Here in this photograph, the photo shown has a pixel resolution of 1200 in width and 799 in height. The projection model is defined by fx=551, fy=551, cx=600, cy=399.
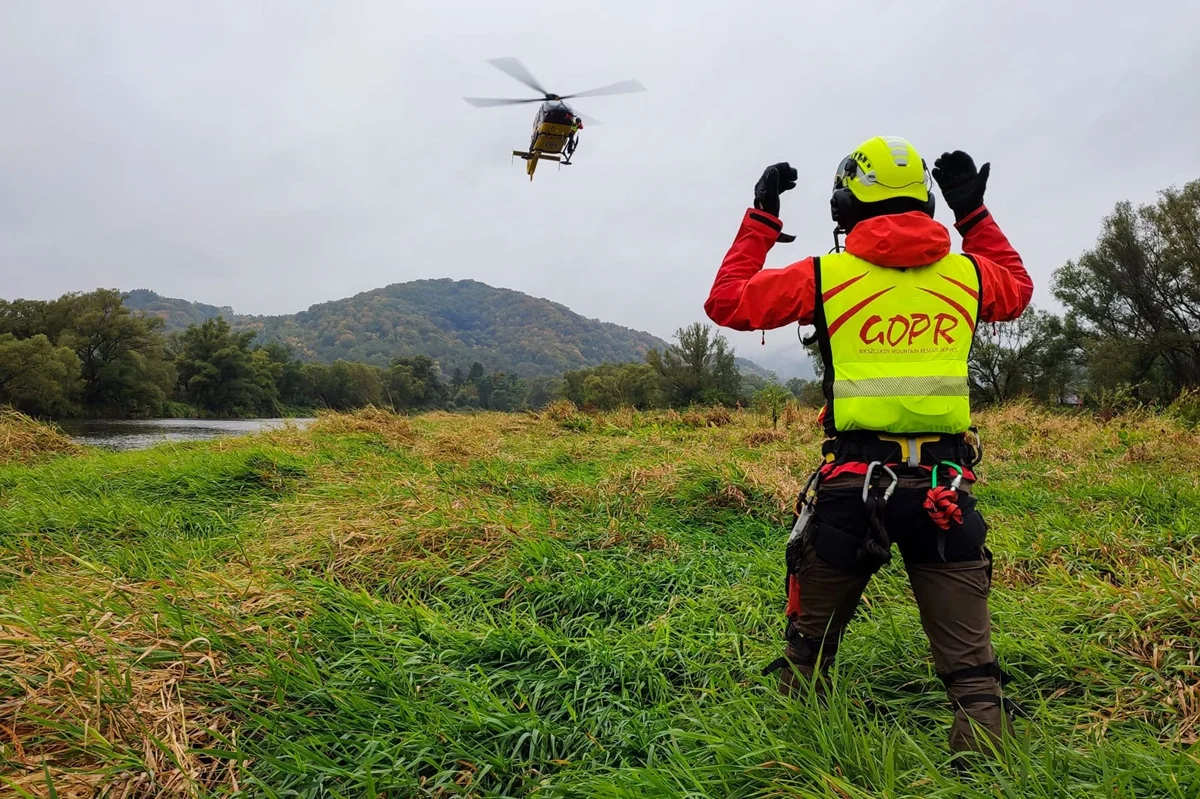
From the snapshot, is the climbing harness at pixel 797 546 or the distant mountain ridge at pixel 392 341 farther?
the distant mountain ridge at pixel 392 341

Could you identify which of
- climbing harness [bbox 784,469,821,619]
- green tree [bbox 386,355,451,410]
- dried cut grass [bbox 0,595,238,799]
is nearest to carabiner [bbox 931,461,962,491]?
climbing harness [bbox 784,469,821,619]

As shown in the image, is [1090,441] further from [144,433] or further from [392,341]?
[392,341]

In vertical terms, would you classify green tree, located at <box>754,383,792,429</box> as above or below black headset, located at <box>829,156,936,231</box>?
below

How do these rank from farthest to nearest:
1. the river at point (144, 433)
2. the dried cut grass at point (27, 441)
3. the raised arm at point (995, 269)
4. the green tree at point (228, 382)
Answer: the green tree at point (228, 382) < the river at point (144, 433) < the dried cut grass at point (27, 441) < the raised arm at point (995, 269)

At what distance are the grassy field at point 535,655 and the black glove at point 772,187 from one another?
1.76 m

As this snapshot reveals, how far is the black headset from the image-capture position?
78.6 inches

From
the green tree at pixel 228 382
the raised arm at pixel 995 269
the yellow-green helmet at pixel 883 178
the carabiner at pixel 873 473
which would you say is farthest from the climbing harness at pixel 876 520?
the green tree at pixel 228 382

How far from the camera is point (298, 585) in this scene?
115 inches

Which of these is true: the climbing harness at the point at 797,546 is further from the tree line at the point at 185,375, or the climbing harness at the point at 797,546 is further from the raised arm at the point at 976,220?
the tree line at the point at 185,375

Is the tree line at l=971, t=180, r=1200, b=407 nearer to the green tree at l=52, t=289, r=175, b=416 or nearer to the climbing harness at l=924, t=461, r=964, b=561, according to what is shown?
the climbing harness at l=924, t=461, r=964, b=561

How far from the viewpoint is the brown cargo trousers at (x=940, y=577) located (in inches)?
66.4

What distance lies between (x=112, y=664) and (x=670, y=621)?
7.66 ft

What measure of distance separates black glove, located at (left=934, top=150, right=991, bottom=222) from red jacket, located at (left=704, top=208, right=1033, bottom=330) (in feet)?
0.18

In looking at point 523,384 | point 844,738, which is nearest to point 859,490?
point 844,738
